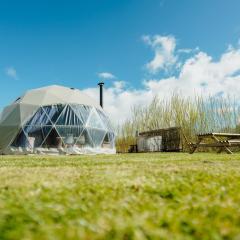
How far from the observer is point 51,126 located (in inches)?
877

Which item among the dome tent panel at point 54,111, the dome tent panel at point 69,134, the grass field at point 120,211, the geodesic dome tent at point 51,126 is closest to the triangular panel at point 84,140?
the geodesic dome tent at point 51,126

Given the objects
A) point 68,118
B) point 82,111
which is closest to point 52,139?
point 68,118

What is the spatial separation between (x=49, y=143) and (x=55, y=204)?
67.0 feet

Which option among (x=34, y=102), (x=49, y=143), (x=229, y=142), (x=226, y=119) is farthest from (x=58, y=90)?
(x=229, y=142)

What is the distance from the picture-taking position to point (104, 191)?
298 centimetres

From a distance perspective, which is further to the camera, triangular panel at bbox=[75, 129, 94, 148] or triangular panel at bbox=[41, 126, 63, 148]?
triangular panel at bbox=[75, 129, 94, 148]

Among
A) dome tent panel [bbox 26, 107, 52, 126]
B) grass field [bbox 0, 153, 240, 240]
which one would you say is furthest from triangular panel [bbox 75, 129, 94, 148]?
grass field [bbox 0, 153, 240, 240]

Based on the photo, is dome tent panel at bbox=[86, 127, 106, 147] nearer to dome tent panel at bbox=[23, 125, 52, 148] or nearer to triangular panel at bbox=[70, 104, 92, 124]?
triangular panel at bbox=[70, 104, 92, 124]

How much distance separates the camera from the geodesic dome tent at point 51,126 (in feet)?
72.8

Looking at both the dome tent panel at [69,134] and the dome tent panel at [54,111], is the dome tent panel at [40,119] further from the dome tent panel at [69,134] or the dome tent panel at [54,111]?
the dome tent panel at [69,134]

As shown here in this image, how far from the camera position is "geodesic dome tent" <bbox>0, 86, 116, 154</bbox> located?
72.8 feet

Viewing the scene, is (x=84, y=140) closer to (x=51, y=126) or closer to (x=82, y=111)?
(x=82, y=111)

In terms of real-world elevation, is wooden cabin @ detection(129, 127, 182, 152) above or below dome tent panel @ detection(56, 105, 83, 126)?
below

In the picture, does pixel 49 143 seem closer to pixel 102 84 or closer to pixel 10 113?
pixel 10 113
